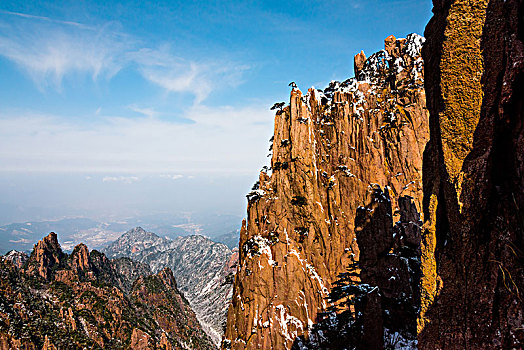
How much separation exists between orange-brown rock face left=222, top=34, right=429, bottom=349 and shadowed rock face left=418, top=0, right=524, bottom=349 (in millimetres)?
33617

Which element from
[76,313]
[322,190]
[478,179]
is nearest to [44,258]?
[76,313]

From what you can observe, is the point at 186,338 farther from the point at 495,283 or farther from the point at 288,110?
the point at 495,283

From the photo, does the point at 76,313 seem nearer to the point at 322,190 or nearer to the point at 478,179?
the point at 322,190

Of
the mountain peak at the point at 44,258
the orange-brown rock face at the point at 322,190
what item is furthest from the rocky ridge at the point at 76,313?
the orange-brown rock face at the point at 322,190

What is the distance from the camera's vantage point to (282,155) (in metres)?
46.2

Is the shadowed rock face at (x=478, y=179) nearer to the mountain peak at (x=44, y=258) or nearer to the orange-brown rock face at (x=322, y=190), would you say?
the orange-brown rock face at (x=322, y=190)

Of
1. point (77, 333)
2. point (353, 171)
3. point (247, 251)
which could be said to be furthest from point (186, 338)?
point (353, 171)

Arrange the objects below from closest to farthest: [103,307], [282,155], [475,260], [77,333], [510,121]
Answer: [510,121]
[475,260]
[282,155]
[77,333]
[103,307]

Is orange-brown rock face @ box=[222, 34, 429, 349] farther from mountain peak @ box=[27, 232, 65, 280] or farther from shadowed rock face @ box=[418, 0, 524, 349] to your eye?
Answer: mountain peak @ box=[27, 232, 65, 280]

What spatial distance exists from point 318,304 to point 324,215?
12309 mm

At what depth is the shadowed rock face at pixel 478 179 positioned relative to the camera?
21.7ft

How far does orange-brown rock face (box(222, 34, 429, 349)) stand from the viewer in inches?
1612

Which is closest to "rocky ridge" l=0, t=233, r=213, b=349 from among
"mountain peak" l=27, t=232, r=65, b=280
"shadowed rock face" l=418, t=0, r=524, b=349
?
"mountain peak" l=27, t=232, r=65, b=280

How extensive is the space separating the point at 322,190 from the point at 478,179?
37800mm
